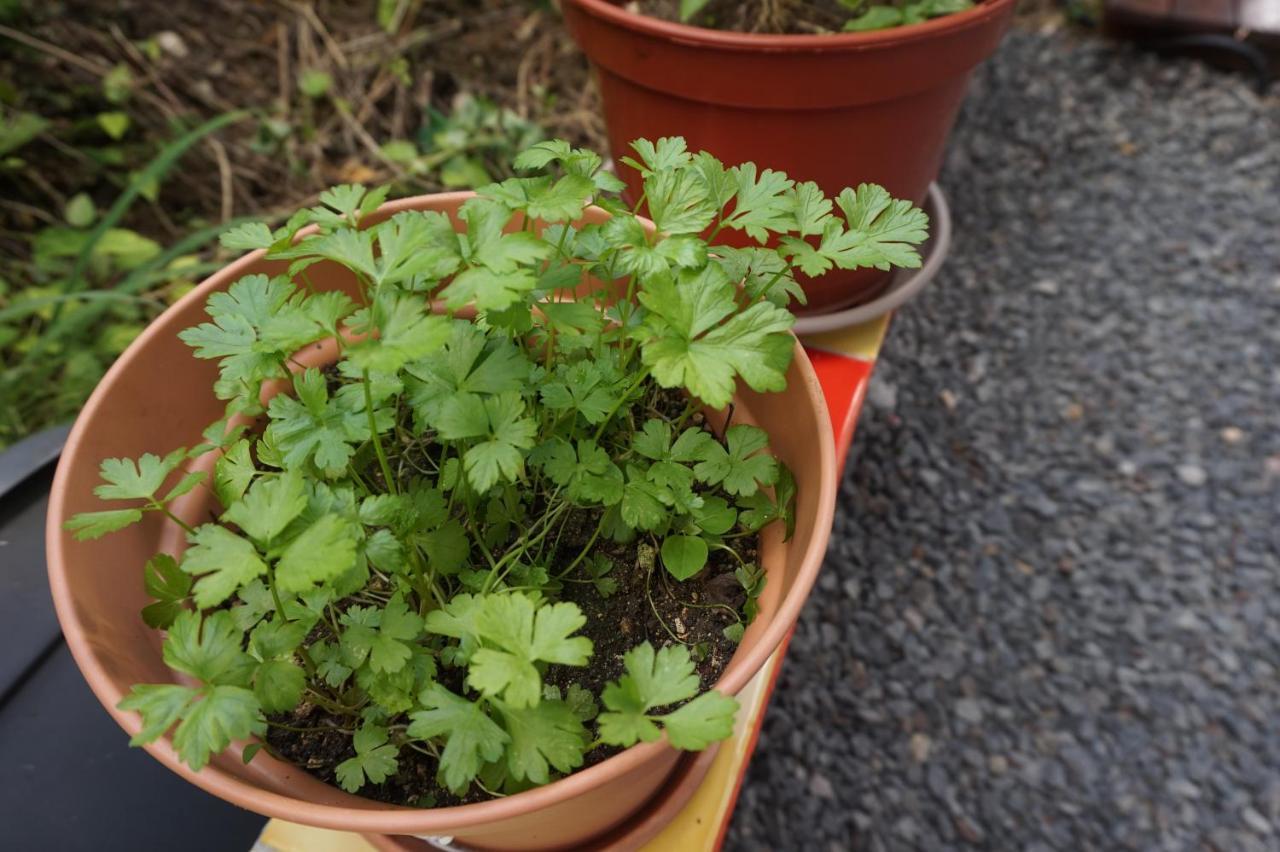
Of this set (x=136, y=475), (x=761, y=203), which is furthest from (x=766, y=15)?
(x=136, y=475)

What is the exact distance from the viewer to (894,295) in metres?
1.07

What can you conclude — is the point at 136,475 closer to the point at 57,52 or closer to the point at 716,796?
the point at 716,796

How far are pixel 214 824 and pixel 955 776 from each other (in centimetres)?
99

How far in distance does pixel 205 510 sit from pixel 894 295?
0.80 metres

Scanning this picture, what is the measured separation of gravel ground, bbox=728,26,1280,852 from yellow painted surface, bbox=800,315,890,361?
50 cm

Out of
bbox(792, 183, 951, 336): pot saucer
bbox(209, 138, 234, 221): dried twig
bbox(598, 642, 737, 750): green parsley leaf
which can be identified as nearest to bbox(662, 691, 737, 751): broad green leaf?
bbox(598, 642, 737, 750): green parsley leaf

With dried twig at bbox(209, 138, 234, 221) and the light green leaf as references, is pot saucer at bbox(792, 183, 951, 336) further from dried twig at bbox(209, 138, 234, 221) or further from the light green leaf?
the light green leaf

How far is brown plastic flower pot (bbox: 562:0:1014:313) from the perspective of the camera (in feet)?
2.72

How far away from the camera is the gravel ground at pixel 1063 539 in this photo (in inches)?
48.8

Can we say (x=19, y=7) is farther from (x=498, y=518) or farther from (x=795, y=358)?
(x=795, y=358)

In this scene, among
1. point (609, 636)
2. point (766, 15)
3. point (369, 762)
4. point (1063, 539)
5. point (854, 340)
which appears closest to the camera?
point (369, 762)

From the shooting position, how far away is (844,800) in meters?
1.25

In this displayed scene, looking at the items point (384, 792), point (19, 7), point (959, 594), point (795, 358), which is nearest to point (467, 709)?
point (384, 792)

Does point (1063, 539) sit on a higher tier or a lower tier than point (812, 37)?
lower
